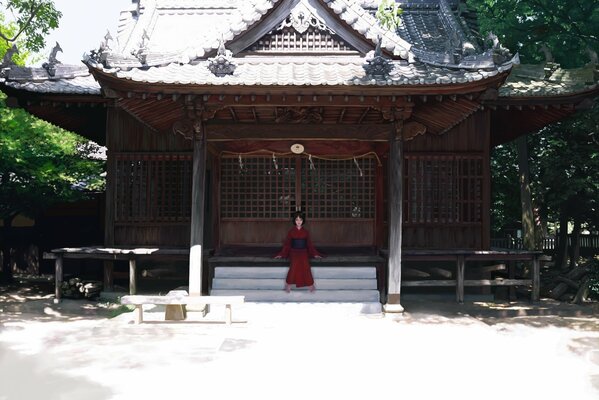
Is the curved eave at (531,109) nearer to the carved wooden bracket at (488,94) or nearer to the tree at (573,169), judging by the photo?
the tree at (573,169)

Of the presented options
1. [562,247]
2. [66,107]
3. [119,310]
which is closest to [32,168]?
[66,107]

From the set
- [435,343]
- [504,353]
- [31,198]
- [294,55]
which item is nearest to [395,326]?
[435,343]

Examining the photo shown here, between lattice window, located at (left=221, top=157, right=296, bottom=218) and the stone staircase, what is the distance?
246 centimetres

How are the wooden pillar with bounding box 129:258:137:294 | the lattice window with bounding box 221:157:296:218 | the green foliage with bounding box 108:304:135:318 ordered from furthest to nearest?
the lattice window with bounding box 221:157:296:218 < the wooden pillar with bounding box 129:258:137:294 < the green foliage with bounding box 108:304:135:318

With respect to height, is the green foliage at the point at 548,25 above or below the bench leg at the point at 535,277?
above

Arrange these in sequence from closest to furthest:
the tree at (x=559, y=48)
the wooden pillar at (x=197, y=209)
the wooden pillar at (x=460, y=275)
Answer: the wooden pillar at (x=197, y=209) < the wooden pillar at (x=460, y=275) < the tree at (x=559, y=48)

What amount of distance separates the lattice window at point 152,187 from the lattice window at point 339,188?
119 inches

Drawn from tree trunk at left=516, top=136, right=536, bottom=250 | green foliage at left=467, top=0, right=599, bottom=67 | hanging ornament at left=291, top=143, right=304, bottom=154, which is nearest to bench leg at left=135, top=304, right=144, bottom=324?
hanging ornament at left=291, top=143, right=304, bottom=154

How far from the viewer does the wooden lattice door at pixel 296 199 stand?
13750 millimetres

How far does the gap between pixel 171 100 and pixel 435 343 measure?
625 cm

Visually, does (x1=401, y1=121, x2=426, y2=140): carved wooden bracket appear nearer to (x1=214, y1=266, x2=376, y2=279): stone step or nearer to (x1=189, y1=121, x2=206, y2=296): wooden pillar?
(x1=214, y1=266, x2=376, y2=279): stone step

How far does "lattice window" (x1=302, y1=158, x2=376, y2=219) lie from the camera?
13.8 metres

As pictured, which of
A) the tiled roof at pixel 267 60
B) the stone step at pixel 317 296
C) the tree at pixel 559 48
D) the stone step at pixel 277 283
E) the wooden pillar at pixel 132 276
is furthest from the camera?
the tree at pixel 559 48

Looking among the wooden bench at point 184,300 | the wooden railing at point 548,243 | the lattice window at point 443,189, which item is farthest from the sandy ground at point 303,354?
the wooden railing at point 548,243
